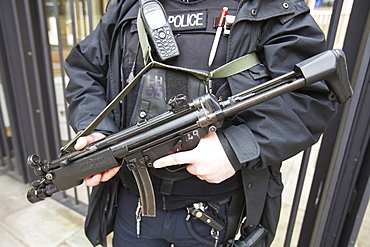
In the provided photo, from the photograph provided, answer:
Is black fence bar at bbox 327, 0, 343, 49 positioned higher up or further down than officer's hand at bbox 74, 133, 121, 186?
higher up

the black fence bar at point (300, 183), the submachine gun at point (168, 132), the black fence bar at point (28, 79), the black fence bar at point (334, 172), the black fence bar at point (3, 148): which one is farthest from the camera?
the black fence bar at point (3, 148)

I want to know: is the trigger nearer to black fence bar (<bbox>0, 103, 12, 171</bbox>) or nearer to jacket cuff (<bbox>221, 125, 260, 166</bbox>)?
jacket cuff (<bbox>221, 125, 260, 166</bbox>)

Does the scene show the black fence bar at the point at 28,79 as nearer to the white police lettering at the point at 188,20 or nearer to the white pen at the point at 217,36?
the white police lettering at the point at 188,20

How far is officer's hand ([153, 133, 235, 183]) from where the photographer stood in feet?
2.42

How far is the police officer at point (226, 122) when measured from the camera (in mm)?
746

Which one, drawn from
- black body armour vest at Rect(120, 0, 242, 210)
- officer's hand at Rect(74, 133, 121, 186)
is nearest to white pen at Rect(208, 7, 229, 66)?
black body armour vest at Rect(120, 0, 242, 210)

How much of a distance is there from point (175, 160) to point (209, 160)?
101mm

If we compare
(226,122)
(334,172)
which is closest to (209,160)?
(226,122)

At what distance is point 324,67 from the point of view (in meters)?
0.67

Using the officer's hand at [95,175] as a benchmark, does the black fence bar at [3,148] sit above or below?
below

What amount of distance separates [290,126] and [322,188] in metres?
0.69

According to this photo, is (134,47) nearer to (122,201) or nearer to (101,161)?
(101,161)

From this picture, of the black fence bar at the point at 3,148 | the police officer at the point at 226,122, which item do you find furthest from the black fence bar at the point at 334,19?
the black fence bar at the point at 3,148

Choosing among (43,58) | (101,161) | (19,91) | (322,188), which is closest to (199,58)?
(101,161)
